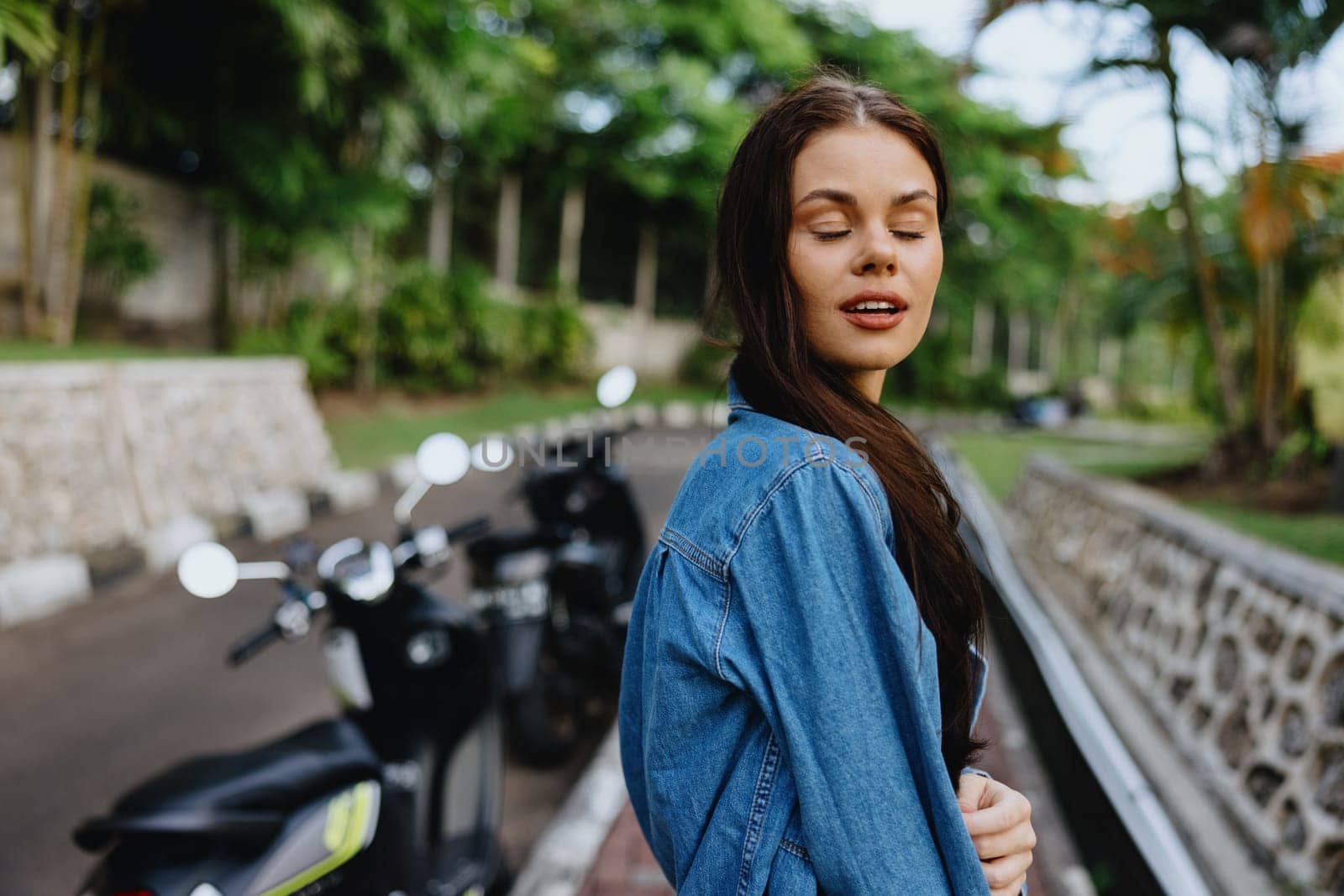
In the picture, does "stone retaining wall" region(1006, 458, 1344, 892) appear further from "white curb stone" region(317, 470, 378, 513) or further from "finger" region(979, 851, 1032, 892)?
"white curb stone" region(317, 470, 378, 513)

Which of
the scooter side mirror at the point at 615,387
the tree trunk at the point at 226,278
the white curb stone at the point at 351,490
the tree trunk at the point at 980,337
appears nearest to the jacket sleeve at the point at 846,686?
the scooter side mirror at the point at 615,387

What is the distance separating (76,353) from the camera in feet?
20.3

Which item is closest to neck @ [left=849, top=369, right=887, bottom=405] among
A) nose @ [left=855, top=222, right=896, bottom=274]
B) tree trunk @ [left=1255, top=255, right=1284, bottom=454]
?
nose @ [left=855, top=222, right=896, bottom=274]

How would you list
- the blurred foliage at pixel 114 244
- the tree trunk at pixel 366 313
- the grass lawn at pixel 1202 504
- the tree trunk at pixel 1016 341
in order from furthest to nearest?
the tree trunk at pixel 1016 341 < the tree trunk at pixel 366 313 < the blurred foliage at pixel 114 244 < the grass lawn at pixel 1202 504

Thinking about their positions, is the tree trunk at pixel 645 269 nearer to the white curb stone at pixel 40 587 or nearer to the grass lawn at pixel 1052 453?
the grass lawn at pixel 1052 453

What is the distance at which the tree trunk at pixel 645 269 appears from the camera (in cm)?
1873

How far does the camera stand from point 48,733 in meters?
3.15

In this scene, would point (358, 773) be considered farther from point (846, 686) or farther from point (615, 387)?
point (615, 387)

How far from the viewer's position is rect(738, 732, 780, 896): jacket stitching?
2.86ft

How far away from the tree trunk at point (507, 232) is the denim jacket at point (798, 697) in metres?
14.8

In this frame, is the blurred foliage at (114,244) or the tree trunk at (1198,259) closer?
the tree trunk at (1198,259)

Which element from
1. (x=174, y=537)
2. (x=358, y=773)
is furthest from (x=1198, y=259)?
(x=174, y=537)

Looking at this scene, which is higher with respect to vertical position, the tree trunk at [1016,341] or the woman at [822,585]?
the tree trunk at [1016,341]

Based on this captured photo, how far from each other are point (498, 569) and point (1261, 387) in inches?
210
